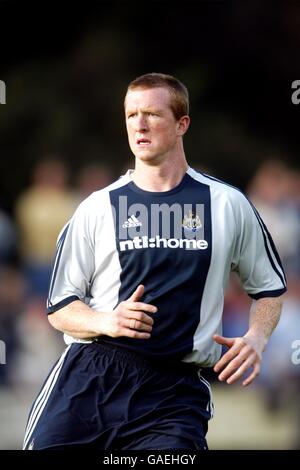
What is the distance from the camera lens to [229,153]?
39.2ft

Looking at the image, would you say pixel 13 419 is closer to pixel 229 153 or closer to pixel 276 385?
pixel 276 385

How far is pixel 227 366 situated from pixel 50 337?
18.3 ft

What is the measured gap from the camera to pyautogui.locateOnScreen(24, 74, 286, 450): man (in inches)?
187

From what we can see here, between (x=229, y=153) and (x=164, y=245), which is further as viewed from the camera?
(x=229, y=153)

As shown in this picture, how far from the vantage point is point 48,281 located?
10.1 m

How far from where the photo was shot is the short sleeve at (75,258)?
5.00 m

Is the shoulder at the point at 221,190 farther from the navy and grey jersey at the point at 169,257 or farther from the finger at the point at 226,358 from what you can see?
the finger at the point at 226,358

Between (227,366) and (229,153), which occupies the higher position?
(229,153)

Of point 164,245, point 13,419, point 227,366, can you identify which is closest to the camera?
point 227,366

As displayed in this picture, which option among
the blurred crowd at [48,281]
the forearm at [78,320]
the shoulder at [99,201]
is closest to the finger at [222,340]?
the forearm at [78,320]

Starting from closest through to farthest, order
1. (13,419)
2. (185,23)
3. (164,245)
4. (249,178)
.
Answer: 1. (164,245)
2. (13,419)
3. (249,178)
4. (185,23)

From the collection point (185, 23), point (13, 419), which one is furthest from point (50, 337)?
point (185, 23)

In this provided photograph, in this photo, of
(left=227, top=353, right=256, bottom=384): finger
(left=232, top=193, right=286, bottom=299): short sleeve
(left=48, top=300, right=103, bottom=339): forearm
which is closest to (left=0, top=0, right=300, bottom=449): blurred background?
(left=232, top=193, right=286, bottom=299): short sleeve

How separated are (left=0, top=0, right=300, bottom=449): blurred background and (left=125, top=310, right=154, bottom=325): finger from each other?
208 inches
